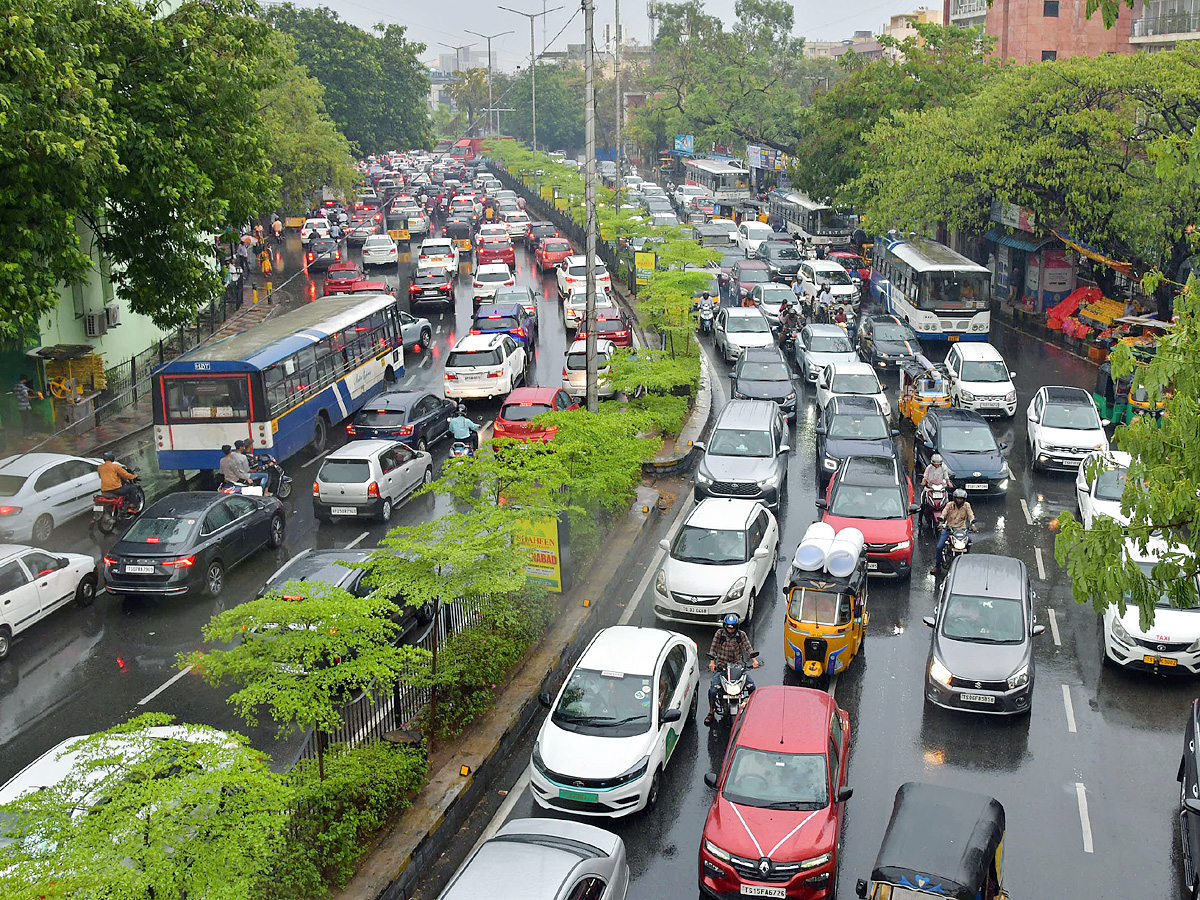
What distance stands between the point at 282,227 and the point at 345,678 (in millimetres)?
67995

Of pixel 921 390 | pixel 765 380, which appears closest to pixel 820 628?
pixel 765 380

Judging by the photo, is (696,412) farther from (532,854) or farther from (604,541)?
(532,854)

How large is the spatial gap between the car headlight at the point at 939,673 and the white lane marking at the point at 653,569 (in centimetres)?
486

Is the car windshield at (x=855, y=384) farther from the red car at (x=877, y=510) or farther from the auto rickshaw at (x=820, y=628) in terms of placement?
the auto rickshaw at (x=820, y=628)

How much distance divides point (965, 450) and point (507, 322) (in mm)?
16576

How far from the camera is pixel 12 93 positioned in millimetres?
16031

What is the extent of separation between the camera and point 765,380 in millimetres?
29422

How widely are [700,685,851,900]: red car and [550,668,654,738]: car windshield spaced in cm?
113

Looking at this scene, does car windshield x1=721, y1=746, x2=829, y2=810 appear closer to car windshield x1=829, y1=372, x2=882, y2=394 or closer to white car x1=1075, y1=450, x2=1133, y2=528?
white car x1=1075, y1=450, x2=1133, y2=528

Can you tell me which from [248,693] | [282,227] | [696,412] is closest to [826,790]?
[248,693]

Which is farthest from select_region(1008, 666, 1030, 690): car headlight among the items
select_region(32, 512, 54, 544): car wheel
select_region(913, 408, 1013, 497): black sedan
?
select_region(32, 512, 54, 544): car wheel

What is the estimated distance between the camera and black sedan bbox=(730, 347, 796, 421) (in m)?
28.8

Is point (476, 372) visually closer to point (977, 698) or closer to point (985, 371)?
point (985, 371)

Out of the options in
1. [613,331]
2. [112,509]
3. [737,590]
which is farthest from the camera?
[613,331]
